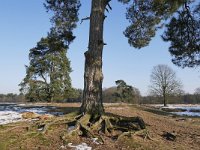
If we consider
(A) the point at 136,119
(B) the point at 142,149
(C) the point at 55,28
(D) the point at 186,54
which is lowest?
(B) the point at 142,149

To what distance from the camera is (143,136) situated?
10844 mm

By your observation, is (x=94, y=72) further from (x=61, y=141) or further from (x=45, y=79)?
(x=45, y=79)

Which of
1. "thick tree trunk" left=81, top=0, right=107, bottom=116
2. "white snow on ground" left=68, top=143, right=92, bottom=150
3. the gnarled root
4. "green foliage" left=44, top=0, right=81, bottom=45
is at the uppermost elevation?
"green foliage" left=44, top=0, right=81, bottom=45

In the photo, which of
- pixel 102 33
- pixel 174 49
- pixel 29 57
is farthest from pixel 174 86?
pixel 102 33

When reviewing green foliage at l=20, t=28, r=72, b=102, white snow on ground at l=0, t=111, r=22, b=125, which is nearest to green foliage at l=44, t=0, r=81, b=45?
white snow on ground at l=0, t=111, r=22, b=125

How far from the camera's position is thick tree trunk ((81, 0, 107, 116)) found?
11953 millimetres

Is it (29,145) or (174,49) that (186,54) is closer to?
(174,49)

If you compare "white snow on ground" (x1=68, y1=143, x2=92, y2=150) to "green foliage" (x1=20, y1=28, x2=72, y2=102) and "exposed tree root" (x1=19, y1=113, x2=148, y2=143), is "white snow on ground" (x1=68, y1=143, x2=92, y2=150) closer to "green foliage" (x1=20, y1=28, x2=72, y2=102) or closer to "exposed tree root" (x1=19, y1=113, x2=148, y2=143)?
"exposed tree root" (x1=19, y1=113, x2=148, y2=143)

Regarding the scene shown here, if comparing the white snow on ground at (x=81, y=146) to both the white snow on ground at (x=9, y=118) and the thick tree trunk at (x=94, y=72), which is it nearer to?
the thick tree trunk at (x=94, y=72)

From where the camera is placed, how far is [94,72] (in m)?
12.0

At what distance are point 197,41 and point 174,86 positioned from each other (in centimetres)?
4060

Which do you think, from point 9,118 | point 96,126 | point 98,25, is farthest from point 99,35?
point 9,118

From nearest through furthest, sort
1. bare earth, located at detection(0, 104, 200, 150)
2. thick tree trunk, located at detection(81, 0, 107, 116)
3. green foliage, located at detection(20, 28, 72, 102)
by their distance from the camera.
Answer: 1. bare earth, located at detection(0, 104, 200, 150)
2. thick tree trunk, located at detection(81, 0, 107, 116)
3. green foliage, located at detection(20, 28, 72, 102)

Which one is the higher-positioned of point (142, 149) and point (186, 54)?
point (186, 54)
